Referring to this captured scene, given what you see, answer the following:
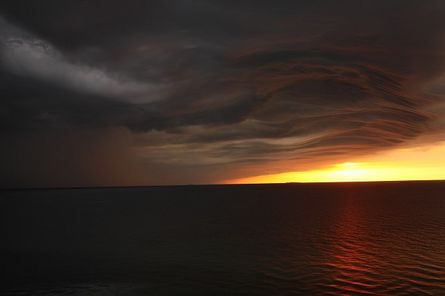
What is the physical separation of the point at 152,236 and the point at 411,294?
174ft

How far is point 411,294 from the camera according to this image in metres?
33.5

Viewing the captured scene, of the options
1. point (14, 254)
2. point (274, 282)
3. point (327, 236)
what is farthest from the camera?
point (327, 236)

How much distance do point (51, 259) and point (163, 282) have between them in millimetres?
24368

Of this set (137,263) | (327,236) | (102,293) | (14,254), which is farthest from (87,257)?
(327,236)

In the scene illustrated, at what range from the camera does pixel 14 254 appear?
5878cm

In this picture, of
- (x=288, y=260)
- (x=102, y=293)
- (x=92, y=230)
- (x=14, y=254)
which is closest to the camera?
(x=102, y=293)

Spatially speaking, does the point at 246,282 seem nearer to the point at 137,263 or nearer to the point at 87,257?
the point at 137,263

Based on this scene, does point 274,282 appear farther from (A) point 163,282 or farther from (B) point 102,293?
(B) point 102,293

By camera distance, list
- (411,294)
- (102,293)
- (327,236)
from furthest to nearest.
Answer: (327,236) → (102,293) → (411,294)

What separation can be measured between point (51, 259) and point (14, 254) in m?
9.92

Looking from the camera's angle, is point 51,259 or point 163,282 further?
point 51,259

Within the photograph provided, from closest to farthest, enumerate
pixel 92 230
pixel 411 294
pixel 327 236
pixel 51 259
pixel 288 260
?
pixel 411 294, pixel 288 260, pixel 51 259, pixel 327 236, pixel 92 230

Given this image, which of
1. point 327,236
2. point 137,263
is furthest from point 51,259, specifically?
point 327,236

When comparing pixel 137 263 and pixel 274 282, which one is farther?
pixel 137 263
